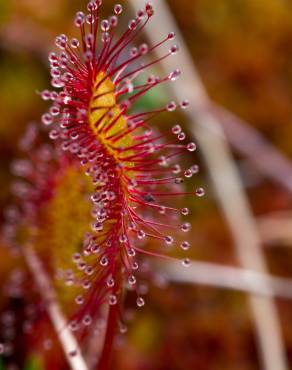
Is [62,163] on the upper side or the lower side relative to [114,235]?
upper

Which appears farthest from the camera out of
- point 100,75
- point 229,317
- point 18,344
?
point 229,317

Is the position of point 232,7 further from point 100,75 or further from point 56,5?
point 100,75

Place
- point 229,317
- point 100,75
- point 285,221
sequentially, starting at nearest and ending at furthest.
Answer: point 100,75 → point 229,317 → point 285,221

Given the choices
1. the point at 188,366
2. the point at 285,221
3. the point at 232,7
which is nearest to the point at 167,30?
the point at 232,7

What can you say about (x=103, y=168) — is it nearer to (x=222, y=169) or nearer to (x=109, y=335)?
(x=109, y=335)

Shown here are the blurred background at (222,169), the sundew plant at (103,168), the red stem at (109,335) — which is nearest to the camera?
the sundew plant at (103,168)

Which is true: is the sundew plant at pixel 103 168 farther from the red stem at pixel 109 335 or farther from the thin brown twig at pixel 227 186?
the thin brown twig at pixel 227 186

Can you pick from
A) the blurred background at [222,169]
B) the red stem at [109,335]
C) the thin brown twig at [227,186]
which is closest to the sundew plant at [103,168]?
the red stem at [109,335]

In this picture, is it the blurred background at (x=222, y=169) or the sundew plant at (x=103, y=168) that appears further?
the blurred background at (x=222, y=169)

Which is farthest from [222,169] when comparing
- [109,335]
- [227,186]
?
[109,335]
